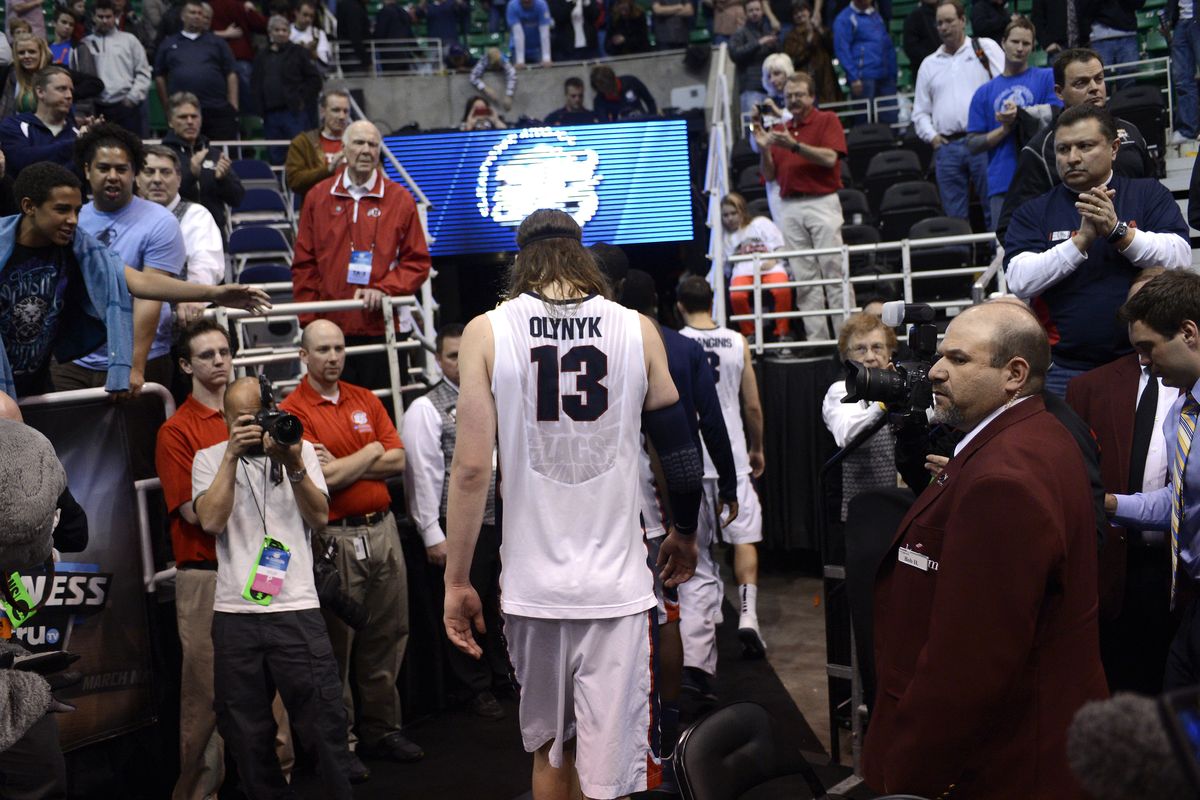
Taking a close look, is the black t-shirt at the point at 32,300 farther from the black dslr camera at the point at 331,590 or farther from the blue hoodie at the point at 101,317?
the black dslr camera at the point at 331,590

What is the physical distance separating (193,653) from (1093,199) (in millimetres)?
3750

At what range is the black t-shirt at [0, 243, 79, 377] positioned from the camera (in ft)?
14.0

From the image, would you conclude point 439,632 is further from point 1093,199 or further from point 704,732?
point 1093,199

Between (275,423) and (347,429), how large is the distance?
45.4 inches

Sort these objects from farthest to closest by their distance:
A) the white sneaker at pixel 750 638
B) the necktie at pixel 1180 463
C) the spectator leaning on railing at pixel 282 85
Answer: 1. the spectator leaning on railing at pixel 282 85
2. the white sneaker at pixel 750 638
3. the necktie at pixel 1180 463

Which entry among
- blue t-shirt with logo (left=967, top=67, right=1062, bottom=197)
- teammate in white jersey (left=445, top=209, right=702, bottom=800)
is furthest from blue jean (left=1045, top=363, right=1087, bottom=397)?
blue t-shirt with logo (left=967, top=67, right=1062, bottom=197)

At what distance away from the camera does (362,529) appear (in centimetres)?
546

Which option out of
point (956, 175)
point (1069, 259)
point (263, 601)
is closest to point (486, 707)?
point (263, 601)

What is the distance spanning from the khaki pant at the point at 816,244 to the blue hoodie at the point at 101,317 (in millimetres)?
5717

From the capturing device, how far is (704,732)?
3.33 m

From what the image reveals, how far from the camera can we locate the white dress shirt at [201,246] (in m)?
5.84

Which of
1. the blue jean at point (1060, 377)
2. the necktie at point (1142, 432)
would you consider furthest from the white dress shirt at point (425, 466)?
the necktie at point (1142, 432)

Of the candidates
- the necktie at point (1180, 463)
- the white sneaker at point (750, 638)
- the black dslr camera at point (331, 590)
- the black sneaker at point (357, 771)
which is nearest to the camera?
the necktie at point (1180, 463)

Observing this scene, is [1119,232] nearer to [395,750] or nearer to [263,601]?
[263,601]
